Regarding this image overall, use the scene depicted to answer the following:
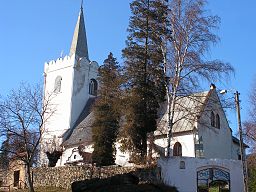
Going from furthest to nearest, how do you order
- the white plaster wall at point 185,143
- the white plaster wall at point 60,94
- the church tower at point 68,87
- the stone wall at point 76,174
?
1. the white plaster wall at point 60,94
2. the church tower at point 68,87
3. the white plaster wall at point 185,143
4. the stone wall at point 76,174

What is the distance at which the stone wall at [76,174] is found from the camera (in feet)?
82.6

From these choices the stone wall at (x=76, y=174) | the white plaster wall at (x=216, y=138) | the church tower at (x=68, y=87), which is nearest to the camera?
the stone wall at (x=76, y=174)

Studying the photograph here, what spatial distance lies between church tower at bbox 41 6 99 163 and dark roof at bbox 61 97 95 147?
14.2 inches

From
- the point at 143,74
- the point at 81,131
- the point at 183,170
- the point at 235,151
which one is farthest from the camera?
the point at 81,131

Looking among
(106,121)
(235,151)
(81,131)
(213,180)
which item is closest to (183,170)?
(213,180)

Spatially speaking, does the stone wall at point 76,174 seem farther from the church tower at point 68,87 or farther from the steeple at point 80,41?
the steeple at point 80,41

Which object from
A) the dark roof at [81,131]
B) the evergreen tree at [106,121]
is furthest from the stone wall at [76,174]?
the dark roof at [81,131]

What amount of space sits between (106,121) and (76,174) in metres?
5.04

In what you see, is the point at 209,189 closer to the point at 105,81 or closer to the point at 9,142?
the point at 105,81

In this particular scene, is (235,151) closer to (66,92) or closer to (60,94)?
(66,92)

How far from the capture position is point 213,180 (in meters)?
25.1

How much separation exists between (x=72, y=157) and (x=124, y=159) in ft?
26.9

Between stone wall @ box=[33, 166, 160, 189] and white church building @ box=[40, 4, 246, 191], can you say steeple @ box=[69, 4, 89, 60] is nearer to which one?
white church building @ box=[40, 4, 246, 191]

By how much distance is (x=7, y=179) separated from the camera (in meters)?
41.1
